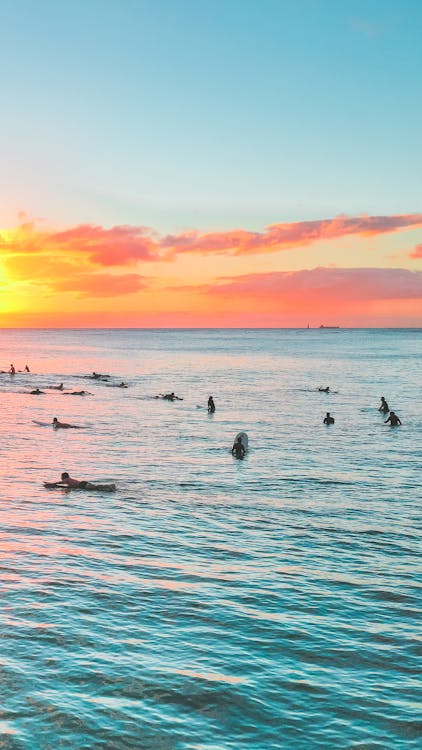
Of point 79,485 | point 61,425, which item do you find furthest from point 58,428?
point 79,485

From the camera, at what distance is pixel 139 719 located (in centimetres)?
1355

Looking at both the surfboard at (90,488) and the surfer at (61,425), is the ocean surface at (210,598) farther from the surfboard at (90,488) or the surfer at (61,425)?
the surfer at (61,425)

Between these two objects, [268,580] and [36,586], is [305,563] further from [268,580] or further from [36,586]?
[36,586]

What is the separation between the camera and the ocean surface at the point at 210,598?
13.6 meters

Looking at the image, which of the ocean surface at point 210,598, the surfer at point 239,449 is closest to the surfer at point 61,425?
the ocean surface at point 210,598

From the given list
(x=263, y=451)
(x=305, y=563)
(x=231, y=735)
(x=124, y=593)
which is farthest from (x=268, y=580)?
(x=263, y=451)

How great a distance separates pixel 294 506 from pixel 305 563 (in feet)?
24.6

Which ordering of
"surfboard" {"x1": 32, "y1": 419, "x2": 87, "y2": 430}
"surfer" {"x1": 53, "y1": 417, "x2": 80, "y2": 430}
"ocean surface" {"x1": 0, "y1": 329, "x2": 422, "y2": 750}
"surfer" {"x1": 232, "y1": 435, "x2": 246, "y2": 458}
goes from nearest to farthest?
"ocean surface" {"x1": 0, "y1": 329, "x2": 422, "y2": 750} → "surfer" {"x1": 232, "y1": 435, "x2": 246, "y2": 458} → "surfer" {"x1": 53, "y1": 417, "x2": 80, "y2": 430} → "surfboard" {"x1": 32, "y1": 419, "x2": 87, "y2": 430}

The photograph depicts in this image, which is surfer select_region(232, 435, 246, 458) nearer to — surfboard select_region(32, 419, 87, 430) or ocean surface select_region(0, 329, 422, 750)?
ocean surface select_region(0, 329, 422, 750)

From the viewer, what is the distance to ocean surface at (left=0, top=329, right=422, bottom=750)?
13633 millimetres

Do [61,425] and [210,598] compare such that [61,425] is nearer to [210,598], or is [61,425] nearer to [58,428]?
[58,428]

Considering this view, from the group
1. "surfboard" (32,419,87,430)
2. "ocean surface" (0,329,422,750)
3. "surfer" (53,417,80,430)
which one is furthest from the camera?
"surfboard" (32,419,87,430)

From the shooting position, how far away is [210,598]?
1950 cm

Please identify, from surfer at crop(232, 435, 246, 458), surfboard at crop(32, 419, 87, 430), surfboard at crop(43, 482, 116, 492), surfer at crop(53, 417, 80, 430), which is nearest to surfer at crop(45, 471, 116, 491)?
surfboard at crop(43, 482, 116, 492)
